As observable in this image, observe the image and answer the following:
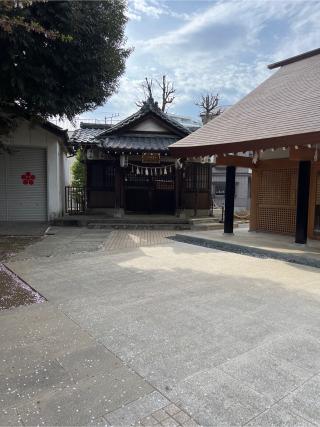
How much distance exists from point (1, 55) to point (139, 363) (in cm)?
718

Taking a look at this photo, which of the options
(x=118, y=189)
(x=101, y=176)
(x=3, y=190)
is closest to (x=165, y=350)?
(x=118, y=189)

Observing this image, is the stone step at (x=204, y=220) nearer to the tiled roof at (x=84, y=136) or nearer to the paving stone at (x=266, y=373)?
the tiled roof at (x=84, y=136)

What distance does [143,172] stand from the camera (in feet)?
44.0

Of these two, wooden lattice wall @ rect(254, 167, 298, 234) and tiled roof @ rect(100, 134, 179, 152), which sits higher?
tiled roof @ rect(100, 134, 179, 152)

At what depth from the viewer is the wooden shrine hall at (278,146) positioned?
6.72 m

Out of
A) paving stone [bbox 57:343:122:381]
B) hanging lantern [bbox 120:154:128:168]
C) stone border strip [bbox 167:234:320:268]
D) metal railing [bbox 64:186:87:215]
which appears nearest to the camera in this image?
paving stone [bbox 57:343:122:381]

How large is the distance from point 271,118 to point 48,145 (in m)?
8.29

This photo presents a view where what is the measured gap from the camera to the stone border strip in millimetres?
6285

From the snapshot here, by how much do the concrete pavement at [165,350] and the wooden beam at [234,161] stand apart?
4182 millimetres

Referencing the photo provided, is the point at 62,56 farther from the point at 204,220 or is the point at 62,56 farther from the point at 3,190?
the point at 204,220

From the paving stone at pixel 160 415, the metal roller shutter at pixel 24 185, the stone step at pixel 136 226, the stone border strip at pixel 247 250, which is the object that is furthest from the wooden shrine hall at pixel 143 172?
the paving stone at pixel 160 415

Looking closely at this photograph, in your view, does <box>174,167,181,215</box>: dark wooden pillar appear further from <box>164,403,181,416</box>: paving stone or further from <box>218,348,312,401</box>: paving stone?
<box>164,403,181,416</box>: paving stone

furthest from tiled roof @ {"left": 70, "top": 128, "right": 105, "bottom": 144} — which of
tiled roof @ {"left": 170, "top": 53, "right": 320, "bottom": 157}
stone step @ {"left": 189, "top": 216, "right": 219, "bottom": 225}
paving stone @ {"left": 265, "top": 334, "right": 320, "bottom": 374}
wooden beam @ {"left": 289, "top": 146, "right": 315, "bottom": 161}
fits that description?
paving stone @ {"left": 265, "top": 334, "right": 320, "bottom": 374}

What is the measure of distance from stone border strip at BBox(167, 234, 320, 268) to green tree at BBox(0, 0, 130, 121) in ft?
15.9
